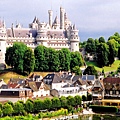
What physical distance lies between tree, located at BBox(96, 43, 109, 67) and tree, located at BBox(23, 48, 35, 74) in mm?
18657

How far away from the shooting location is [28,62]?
7875 centimetres

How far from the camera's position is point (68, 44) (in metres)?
95.8

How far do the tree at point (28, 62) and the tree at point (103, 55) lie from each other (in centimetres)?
1866

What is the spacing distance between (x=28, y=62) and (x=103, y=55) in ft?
65.9

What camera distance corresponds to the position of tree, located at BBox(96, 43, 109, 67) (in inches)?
3597

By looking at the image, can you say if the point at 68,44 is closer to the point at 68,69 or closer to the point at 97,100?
the point at 68,69

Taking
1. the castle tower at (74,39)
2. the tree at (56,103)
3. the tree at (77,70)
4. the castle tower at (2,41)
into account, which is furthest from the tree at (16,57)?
the tree at (56,103)

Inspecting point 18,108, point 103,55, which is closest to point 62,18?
point 103,55

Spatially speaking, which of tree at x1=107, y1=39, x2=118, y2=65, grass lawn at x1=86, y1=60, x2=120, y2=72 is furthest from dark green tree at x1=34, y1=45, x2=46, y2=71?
tree at x1=107, y1=39, x2=118, y2=65

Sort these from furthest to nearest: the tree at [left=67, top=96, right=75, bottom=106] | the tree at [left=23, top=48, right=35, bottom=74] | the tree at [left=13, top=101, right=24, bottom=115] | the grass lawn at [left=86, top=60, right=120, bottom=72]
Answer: the grass lawn at [left=86, top=60, right=120, bottom=72]
the tree at [left=23, top=48, right=35, bottom=74]
the tree at [left=67, top=96, right=75, bottom=106]
the tree at [left=13, top=101, right=24, bottom=115]

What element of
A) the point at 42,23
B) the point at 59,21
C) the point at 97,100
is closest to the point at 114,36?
the point at 59,21

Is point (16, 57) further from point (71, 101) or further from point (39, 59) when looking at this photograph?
point (71, 101)

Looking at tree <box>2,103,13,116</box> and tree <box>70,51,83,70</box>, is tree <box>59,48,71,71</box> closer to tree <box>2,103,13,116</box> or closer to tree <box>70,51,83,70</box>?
tree <box>70,51,83,70</box>

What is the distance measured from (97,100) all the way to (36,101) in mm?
12822
